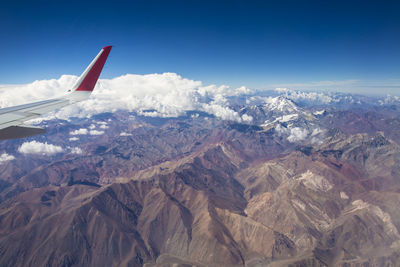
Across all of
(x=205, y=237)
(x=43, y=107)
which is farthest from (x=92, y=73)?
(x=205, y=237)

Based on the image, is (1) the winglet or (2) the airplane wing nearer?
(2) the airplane wing

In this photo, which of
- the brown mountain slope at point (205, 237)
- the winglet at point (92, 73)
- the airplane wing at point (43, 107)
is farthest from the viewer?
the brown mountain slope at point (205, 237)

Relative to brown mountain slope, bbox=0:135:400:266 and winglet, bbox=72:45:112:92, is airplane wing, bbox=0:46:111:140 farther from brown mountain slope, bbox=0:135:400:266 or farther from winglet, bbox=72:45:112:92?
brown mountain slope, bbox=0:135:400:266

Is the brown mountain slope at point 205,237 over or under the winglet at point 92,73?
under

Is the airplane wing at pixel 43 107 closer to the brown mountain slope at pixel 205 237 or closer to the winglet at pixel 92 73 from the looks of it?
the winglet at pixel 92 73

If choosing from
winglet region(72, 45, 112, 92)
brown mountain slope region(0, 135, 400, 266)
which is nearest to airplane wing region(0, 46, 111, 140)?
winglet region(72, 45, 112, 92)

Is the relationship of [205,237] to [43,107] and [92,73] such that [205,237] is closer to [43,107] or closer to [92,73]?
[43,107]

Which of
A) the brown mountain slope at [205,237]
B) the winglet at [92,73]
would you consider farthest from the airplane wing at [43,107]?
the brown mountain slope at [205,237]

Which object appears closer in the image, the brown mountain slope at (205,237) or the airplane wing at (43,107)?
the airplane wing at (43,107)

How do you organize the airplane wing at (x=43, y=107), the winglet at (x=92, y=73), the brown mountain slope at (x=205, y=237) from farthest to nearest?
the brown mountain slope at (x=205, y=237), the winglet at (x=92, y=73), the airplane wing at (x=43, y=107)
